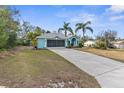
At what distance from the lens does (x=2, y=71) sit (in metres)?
7.59

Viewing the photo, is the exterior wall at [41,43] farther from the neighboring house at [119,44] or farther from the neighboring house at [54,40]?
the neighboring house at [119,44]

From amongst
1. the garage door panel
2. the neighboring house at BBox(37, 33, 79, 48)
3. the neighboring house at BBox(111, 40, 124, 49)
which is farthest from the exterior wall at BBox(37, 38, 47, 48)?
the neighboring house at BBox(111, 40, 124, 49)

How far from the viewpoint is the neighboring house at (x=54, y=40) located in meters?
25.4

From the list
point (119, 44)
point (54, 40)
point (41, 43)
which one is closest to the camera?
point (41, 43)

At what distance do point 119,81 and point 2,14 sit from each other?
945 cm

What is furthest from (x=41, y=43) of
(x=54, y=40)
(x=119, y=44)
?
(x=119, y=44)

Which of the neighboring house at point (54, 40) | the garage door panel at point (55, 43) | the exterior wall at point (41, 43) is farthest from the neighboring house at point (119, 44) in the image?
the exterior wall at point (41, 43)

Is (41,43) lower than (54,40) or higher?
lower

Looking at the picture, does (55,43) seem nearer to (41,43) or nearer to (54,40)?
(54,40)

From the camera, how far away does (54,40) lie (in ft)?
85.5

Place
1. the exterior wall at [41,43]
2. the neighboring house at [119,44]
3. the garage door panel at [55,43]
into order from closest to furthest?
the exterior wall at [41,43]
the garage door panel at [55,43]
the neighboring house at [119,44]

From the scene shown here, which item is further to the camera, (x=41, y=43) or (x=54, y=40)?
(x=54, y=40)

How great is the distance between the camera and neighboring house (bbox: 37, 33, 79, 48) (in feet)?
83.4

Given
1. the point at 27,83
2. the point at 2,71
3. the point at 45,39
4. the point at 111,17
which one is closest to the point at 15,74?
the point at 2,71
